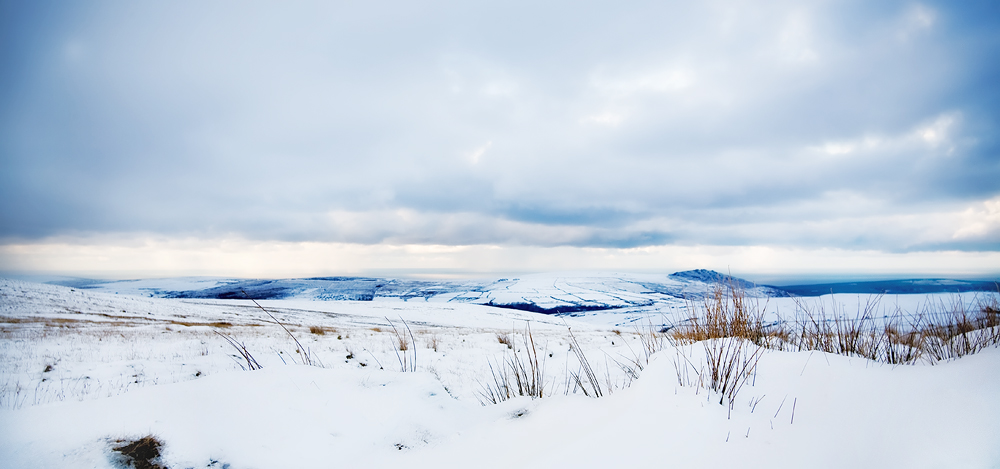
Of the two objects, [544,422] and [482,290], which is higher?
[544,422]

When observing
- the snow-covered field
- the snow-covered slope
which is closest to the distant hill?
the snow-covered slope

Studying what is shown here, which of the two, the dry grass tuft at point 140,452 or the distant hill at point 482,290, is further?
the distant hill at point 482,290

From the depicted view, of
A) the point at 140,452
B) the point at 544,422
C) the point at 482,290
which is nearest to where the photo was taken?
the point at 140,452

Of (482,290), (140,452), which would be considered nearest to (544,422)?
(140,452)

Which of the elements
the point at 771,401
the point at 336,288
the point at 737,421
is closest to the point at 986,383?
the point at 771,401

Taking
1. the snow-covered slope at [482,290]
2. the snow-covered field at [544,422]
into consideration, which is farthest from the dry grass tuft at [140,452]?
the snow-covered slope at [482,290]

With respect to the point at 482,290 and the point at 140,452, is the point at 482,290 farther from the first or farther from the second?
the point at 140,452

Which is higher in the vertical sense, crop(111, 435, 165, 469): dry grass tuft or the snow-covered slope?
crop(111, 435, 165, 469): dry grass tuft

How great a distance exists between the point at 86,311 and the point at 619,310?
139ft

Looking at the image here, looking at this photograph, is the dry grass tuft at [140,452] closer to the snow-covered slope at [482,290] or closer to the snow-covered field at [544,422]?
the snow-covered field at [544,422]

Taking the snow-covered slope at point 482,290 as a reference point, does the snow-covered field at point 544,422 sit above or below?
above

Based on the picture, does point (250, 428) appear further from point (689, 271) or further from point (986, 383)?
point (689, 271)

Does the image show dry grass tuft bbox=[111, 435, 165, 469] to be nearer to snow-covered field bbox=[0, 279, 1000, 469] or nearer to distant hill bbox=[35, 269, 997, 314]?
snow-covered field bbox=[0, 279, 1000, 469]

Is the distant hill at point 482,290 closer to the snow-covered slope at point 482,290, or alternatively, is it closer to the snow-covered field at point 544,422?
the snow-covered slope at point 482,290
